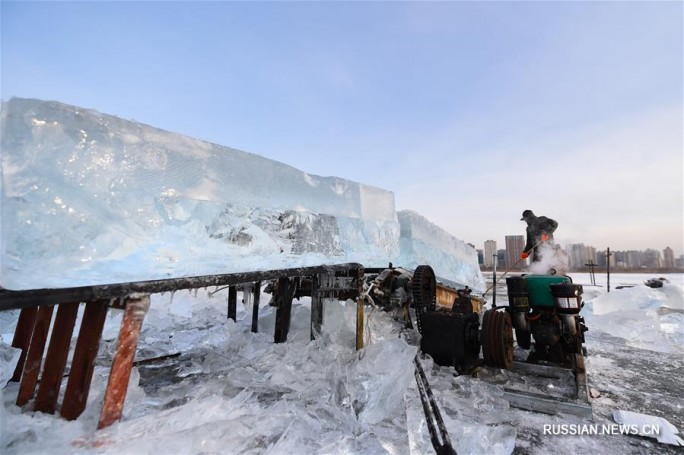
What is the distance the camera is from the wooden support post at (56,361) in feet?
11.6

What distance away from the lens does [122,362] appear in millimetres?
3277

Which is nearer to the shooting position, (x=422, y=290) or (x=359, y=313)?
(x=359, y=313)

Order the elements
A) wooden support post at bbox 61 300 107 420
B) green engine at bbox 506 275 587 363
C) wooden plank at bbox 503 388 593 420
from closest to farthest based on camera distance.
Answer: wooden support post at bbox 61 300 107 420 → wooden plank at bbox 503 388 593 420 → green engine at bbox 506 275 587 363

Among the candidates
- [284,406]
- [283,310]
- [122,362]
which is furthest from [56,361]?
[283,310]

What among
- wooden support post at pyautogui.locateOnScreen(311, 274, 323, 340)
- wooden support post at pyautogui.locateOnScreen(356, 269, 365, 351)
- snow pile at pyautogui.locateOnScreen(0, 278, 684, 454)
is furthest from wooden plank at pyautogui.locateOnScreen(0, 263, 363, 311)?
wooden support post at pyautogui.locateOnScreen(356, 269, 365, 351)

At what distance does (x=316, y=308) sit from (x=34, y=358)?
14.2 feet

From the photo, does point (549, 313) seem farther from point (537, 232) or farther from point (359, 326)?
point (359, 326)

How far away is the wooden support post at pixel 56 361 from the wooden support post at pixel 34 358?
0.27m

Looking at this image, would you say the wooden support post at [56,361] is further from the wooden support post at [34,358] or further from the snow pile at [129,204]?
the snow pile at [129,204]

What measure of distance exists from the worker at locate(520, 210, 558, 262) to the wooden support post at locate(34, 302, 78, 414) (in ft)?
27.8

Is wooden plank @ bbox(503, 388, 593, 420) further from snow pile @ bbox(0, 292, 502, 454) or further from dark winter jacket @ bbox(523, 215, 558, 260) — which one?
dark winter jacket @ bbox(523, 215, 558, 260)

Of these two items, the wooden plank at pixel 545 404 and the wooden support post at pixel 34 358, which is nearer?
the wooden support post at pixel 34 358

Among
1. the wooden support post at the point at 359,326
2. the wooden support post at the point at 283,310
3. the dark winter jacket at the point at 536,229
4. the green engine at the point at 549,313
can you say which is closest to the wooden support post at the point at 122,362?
the wooden support post at the point at 283,310

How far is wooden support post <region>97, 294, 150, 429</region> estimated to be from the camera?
3180mm
